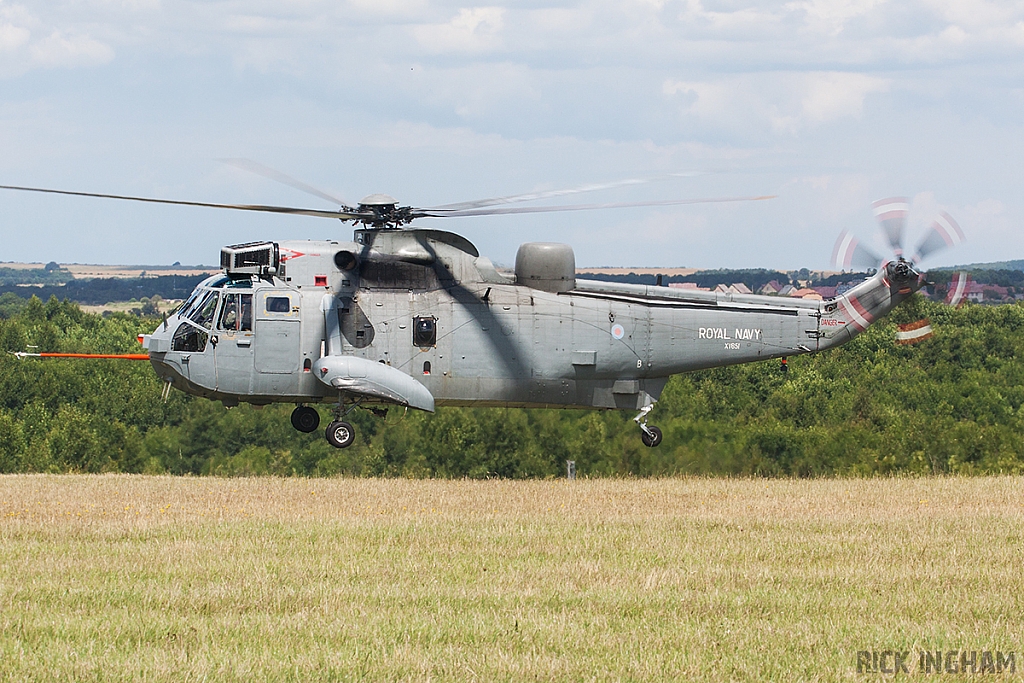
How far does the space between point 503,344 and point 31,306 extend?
3666 inches

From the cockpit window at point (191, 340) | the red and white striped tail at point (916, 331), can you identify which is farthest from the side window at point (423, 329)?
the red and white striped tail at point (916, 331)

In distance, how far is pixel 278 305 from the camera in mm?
23734

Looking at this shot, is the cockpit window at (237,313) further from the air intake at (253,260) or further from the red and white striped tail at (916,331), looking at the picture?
the red and white striped tail at (916,331)

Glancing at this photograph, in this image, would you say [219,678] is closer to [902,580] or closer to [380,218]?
[902,580]

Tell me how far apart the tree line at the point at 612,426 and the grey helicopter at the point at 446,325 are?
383 cm

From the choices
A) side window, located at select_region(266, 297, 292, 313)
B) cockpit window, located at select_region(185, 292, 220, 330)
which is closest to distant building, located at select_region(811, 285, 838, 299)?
side window, located at select_region(266, 297, 292, 313)

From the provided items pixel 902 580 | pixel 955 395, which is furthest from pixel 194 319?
pixel 955 395

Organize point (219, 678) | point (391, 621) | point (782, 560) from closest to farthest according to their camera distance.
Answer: point (219, 678), point (391, 621), point (782, 560)

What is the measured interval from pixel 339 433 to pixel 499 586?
978cm

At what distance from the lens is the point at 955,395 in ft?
226

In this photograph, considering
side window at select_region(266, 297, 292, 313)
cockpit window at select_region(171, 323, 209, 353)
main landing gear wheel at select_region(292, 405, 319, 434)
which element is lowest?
main landing gear wheel at select_region(292, 405, 319, 434)

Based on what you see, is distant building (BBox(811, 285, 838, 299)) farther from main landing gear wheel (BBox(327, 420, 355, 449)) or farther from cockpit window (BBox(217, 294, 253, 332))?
cockpit window (BBox(217, 294, 253, 332))

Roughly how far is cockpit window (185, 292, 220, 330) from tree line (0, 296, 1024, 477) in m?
13.3

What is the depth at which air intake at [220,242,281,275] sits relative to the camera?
23.9 m
